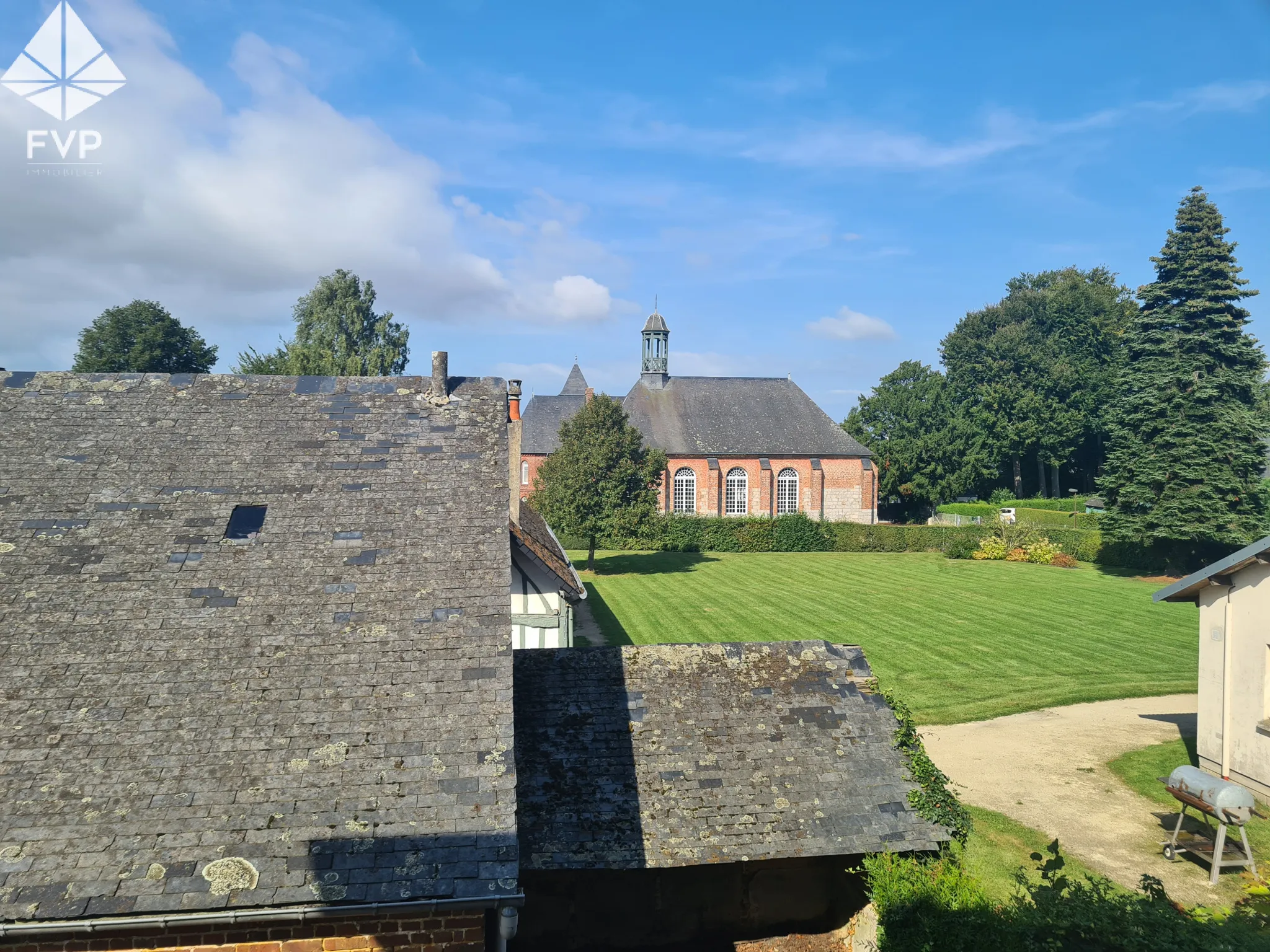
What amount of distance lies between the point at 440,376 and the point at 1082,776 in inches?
525

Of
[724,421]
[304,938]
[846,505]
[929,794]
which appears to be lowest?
[304,938]

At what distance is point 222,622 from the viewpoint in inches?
305

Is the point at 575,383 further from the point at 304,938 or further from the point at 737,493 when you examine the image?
the point at 304,938

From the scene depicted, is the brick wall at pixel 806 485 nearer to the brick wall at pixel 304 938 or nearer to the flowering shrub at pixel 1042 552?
the flowering shrub at pixel 1042 552

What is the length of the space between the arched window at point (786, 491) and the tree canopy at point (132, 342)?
37419 mm

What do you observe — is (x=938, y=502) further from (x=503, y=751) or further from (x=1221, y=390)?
(x=503, y=751)

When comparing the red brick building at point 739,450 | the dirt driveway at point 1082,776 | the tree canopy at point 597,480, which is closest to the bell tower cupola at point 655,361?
the red brick building at point 739,450

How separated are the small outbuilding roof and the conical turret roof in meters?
52.8

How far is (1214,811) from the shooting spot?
1120 cm

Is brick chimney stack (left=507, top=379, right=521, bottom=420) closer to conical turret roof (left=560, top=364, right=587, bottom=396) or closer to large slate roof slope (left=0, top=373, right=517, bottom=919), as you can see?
large slate roof slope (left=0, top=373, right=517, bottom=919)

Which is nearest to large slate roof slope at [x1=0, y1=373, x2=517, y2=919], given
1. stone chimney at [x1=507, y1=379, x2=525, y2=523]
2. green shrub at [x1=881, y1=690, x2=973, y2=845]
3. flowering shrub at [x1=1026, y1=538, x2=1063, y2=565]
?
stone chimney at [x1=507, y1=379, x2=525, y2=523]

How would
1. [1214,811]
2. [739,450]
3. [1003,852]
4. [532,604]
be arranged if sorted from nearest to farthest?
[1214,811]
[1003,852]
[532,604]
[739,450]

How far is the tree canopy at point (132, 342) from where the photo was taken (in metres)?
49.6

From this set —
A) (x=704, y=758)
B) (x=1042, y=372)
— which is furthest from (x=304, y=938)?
(x=1042, y=372)
